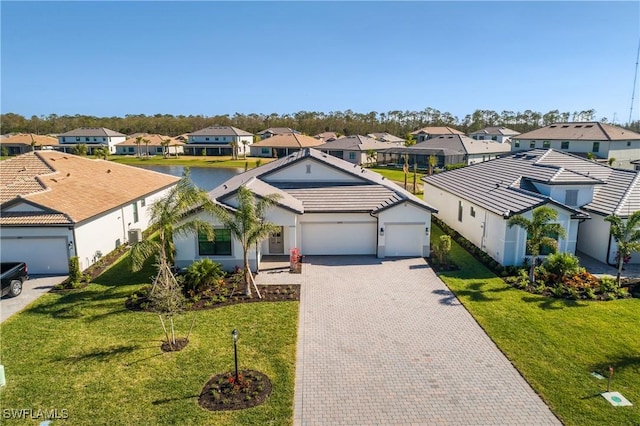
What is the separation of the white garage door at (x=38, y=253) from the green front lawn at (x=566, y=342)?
18.7 metres

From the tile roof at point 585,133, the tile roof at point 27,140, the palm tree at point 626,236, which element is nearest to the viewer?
the palm tree at point 626,236

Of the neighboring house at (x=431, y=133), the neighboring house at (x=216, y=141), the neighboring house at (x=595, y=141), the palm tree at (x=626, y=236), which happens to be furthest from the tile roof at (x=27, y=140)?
the palm tree at (x=626, y=236)

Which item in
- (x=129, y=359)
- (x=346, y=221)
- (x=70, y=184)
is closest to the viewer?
(x=129, y=359)

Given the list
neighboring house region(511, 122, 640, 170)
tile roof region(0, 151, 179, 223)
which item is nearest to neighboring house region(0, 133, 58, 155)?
tile roof region(0, 151, 179, 223)

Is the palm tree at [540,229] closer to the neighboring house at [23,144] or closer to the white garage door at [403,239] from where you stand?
the white garage door at [403,239]

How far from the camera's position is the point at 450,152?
203ft

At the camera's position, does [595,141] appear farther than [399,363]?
Yes

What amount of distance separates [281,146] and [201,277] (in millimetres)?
65862

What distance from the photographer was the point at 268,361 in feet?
44.1

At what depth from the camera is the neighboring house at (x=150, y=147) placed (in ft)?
304

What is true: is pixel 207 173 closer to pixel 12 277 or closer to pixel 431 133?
→ pixel 12 277

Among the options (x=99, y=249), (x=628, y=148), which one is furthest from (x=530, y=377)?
(x=628, y=148)

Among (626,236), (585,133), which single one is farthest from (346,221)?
(585,133)

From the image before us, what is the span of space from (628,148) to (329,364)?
67.3 metres
